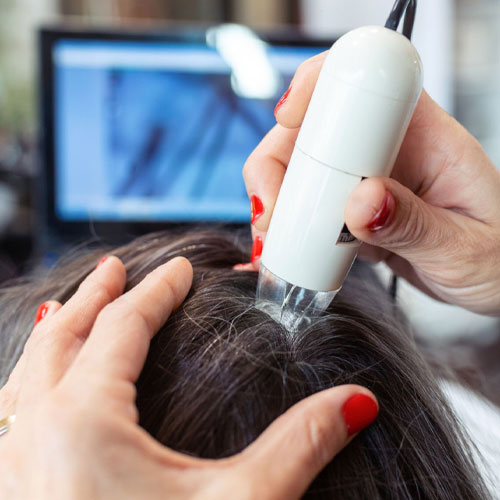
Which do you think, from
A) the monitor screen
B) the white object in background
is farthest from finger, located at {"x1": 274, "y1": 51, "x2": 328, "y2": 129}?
the white object in background

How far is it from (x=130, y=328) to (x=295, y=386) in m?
0.12

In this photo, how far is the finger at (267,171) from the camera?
1.76ft

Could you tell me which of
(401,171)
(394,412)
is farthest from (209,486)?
(401,171)

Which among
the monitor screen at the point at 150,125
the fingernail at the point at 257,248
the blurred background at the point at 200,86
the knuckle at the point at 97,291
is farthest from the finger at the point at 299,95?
the monitor screen at the point at 150,125

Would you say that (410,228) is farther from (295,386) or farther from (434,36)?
(434,36)

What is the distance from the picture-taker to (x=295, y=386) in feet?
1.29

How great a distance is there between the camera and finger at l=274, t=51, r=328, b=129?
1.57 feet

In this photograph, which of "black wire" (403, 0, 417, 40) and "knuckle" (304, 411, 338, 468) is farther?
"black wire" (403, 0, 417, 40)

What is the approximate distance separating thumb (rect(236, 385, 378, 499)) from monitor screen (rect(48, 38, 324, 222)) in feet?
2.65

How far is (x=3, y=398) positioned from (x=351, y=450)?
0.84 feet

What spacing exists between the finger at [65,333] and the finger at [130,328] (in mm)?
31

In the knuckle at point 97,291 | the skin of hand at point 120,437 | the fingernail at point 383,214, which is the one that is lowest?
the knuckle at point 97,291

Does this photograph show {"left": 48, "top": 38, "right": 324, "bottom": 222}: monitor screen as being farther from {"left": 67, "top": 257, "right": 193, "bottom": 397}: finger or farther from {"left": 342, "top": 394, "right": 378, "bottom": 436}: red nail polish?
{"left": 342, "top": 394, "right": 378, "bottom": 436}: red nail polish

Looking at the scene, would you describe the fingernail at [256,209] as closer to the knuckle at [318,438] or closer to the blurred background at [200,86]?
the knuckle at [318,438]
